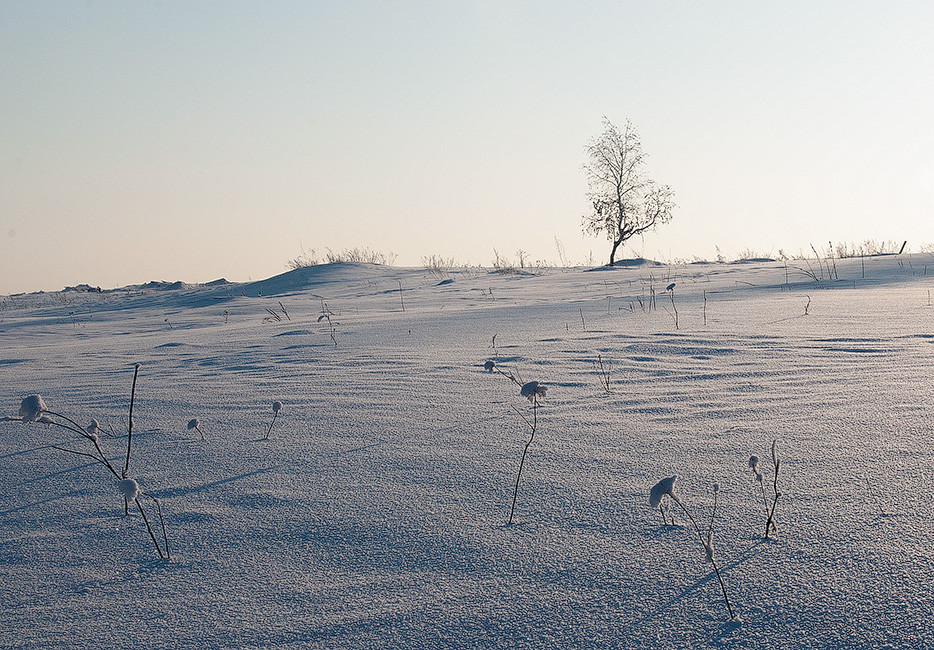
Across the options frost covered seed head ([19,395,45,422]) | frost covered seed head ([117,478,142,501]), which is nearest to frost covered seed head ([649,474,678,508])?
frost covered seed head ([117,478,142,501])

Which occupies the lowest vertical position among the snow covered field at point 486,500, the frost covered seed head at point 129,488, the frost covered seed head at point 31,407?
the snow covered field at point 486,500

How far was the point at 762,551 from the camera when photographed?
4.30 ft

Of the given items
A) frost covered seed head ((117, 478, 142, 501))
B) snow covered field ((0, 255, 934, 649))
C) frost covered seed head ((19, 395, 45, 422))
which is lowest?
snow covered field ((0, 255, 934, 649))

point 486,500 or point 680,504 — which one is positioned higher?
point 680,504

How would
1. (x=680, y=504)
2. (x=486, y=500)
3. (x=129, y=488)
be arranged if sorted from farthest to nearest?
(x=486, y=500), (x=129, y=488), (x=680, y=504)

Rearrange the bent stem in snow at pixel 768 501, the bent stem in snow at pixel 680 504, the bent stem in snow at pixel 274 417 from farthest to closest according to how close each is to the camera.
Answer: the bent stem in snow at pixel 274 417, the bent stem in snow at pixel 768 501, the bent stem in snow at pixel 680 504

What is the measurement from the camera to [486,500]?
1648 millimetres

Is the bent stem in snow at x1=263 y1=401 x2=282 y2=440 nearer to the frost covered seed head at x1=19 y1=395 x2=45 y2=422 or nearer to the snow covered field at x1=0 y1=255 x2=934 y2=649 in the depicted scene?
the snow covered field at x1=0 y1=255 x2=934 y2=649

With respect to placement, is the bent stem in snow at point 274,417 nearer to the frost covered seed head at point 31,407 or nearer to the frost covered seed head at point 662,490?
the frost covered seed head at point 31,407

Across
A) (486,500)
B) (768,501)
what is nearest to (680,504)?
(768,501)

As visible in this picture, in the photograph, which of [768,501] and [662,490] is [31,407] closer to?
[662,490]

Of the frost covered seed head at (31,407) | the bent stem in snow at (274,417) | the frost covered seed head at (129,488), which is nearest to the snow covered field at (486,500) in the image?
the bent stem in snow at (274,417)

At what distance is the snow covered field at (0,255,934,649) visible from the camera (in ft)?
3.83

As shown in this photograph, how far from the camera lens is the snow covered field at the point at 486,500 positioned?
45.9 inches
